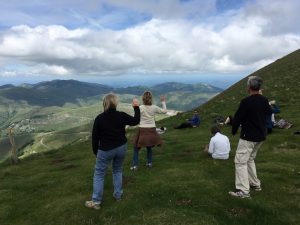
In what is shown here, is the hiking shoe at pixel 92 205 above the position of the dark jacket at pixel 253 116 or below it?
below

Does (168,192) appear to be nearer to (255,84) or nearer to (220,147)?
(255,84)

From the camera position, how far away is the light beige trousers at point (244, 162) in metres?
14.6

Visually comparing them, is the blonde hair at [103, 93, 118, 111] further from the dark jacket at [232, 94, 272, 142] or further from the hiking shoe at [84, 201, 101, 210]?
the dark jacket at [232, 94, 272, 142]

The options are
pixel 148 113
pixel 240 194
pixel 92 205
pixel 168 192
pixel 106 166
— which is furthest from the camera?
pixel 148 113

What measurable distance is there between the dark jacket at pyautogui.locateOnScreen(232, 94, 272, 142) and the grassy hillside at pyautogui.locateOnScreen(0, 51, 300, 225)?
2.92 m

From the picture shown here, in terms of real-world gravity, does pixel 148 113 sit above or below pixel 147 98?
below

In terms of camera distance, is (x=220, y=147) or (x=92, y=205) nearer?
(x=92, y=205)

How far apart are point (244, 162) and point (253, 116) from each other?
2.07m

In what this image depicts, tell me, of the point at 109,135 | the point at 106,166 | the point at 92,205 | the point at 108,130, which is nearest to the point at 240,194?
the point at 106,166

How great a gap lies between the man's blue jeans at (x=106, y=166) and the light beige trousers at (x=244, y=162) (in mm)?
5014

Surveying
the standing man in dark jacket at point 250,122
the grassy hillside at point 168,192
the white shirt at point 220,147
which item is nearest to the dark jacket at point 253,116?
the standing man in dark jacket at point 250,122

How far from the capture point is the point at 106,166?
14633 millimetres

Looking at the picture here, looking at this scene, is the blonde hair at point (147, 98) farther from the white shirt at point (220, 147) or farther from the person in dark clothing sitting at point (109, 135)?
the white shirt at point (220, 147)

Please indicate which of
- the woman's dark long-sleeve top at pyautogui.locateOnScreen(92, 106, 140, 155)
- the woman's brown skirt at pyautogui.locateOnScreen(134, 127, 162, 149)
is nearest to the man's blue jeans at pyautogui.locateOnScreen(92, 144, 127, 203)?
the woman's dark long-sleeve top at pyautogui.locateOnScreen(92, 106, 140, 155)
